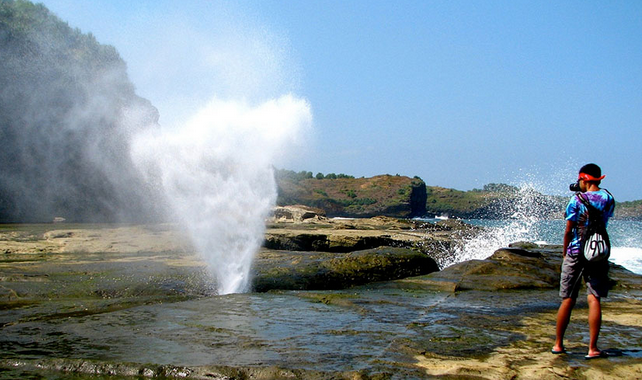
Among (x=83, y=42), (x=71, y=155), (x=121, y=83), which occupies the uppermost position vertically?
(x=83, y=42)

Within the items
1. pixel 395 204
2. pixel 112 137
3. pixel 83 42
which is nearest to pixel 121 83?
pixel 83 42

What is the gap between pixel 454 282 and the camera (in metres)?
7.66

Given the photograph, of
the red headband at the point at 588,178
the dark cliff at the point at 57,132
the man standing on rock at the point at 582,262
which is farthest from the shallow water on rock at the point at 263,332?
the dark cliff at the point at 57,132

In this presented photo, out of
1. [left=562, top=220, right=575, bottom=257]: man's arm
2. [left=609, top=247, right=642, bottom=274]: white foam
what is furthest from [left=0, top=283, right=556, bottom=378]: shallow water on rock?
[left=609, top=247, right=642, bottom=274]: white foam

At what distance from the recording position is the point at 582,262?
12.3 ft

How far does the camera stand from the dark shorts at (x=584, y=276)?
3.70 meters

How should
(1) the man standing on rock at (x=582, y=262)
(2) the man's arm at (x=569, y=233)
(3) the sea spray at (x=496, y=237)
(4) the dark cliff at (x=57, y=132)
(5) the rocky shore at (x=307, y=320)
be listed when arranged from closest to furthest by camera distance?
(5) the rocky shore at (x=307, y=320), (1) the man standing on rock at (x=582, y=262), (2) the man's arm at (x=569, y=233), (3) the sea spray at (x=496, y=237), (4) the dark cliff at (x=57, y=132)

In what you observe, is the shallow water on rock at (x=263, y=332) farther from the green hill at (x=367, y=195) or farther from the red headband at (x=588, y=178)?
the green hill at (x=367, y=195)

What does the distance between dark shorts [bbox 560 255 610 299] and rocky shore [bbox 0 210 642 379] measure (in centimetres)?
45

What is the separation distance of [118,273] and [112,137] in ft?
51.0

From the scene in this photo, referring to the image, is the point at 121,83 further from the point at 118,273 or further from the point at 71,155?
the point at 118,273

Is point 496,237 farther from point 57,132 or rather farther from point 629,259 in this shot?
point 57,132

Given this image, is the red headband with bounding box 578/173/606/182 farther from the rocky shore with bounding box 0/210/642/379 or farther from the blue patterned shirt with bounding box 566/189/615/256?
the rocky shore with bounding box 0/210/642/379

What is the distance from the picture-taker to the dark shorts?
3.70 metres
